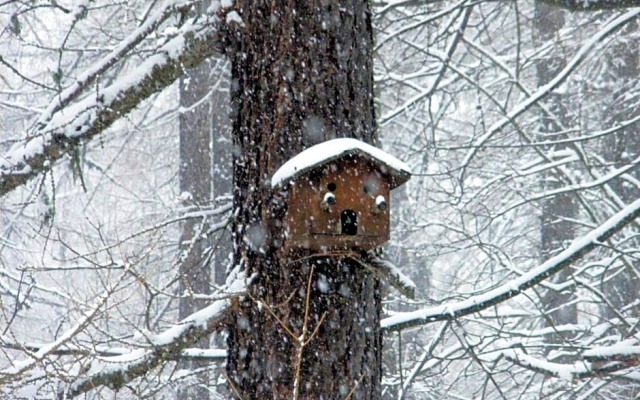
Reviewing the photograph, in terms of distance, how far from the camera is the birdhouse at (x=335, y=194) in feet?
9.78

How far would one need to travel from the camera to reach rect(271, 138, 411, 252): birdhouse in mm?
2980

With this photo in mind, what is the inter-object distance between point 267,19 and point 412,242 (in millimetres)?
13032

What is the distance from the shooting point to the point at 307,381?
2986mm

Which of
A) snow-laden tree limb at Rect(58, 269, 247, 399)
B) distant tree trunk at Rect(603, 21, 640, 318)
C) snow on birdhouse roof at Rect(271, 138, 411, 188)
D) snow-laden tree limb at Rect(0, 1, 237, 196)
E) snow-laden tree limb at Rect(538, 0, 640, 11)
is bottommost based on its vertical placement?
snow-laden tree limb at Rect(58, 269, 247, 399)

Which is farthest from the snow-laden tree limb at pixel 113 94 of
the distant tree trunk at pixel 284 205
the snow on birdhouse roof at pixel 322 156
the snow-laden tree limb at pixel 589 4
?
the snow-laden tree limb at pixel 589 4

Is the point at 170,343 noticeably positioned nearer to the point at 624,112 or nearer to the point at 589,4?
the point at 589,4

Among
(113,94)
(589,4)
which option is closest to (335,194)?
(113,94)

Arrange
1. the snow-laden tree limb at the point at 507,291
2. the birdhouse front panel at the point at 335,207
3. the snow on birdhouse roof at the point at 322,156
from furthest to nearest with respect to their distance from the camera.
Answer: the snow-laden tree limb at the point at 507,291 < the birdhouse front panel at the point at 335,207 < the snow on birdhouse roof at the point at 322,156

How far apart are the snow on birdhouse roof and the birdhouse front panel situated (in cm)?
4

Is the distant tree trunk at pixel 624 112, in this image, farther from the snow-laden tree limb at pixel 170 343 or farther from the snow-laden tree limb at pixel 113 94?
the snow-laden tree limb at pixel 170 343

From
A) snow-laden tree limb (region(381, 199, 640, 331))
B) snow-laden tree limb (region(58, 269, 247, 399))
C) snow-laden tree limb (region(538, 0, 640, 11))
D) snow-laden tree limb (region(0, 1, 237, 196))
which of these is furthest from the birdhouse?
snow-laden tree limb (region(538, 0, 640, 11))

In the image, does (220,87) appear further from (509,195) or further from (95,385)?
(95,385)

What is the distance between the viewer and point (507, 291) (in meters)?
4.08

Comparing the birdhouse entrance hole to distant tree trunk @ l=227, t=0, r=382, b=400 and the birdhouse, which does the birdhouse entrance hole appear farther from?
distant tree trunk @ l=227, t=0, r=382, b=400
